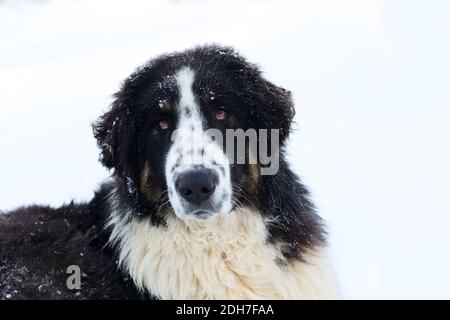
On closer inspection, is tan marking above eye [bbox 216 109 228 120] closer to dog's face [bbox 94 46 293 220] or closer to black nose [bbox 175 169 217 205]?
dog's face [bbox 94 46 293 220]

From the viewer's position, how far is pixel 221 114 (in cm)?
437

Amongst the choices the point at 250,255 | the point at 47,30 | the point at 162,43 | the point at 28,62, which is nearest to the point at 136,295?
the point at 250,255

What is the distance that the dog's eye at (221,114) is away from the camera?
435cm

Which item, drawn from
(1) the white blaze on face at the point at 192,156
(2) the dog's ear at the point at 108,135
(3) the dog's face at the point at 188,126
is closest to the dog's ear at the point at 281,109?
(3) the dog's face at the point at 188,126

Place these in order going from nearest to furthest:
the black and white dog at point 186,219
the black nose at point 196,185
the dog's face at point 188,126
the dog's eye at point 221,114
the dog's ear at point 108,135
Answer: the black nose at point 196,185
the dog's face at point 188,126
the black and white dog at point 186,219
the dog's eye at point 221,114
the dog's ear at point 108,135

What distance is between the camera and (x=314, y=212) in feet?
15.7

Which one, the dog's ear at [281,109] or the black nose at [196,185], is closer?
the black nose at [196,185]

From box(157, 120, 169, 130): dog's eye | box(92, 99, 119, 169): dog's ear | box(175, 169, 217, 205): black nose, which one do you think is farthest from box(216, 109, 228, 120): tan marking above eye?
box(92, 99, 119, 169): dog's ear

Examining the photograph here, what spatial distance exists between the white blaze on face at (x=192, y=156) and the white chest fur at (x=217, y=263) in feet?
0.94

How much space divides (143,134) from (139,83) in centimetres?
38

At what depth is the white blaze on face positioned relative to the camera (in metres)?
3.98

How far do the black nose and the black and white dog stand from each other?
Result: 4.0 inches

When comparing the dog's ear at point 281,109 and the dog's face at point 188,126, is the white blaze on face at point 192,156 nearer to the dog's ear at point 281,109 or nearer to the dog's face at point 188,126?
the dog's face at point 188,126

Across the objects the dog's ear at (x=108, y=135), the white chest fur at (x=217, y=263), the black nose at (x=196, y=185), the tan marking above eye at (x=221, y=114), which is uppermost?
the tan marking above eye at (x=221, y=114)
